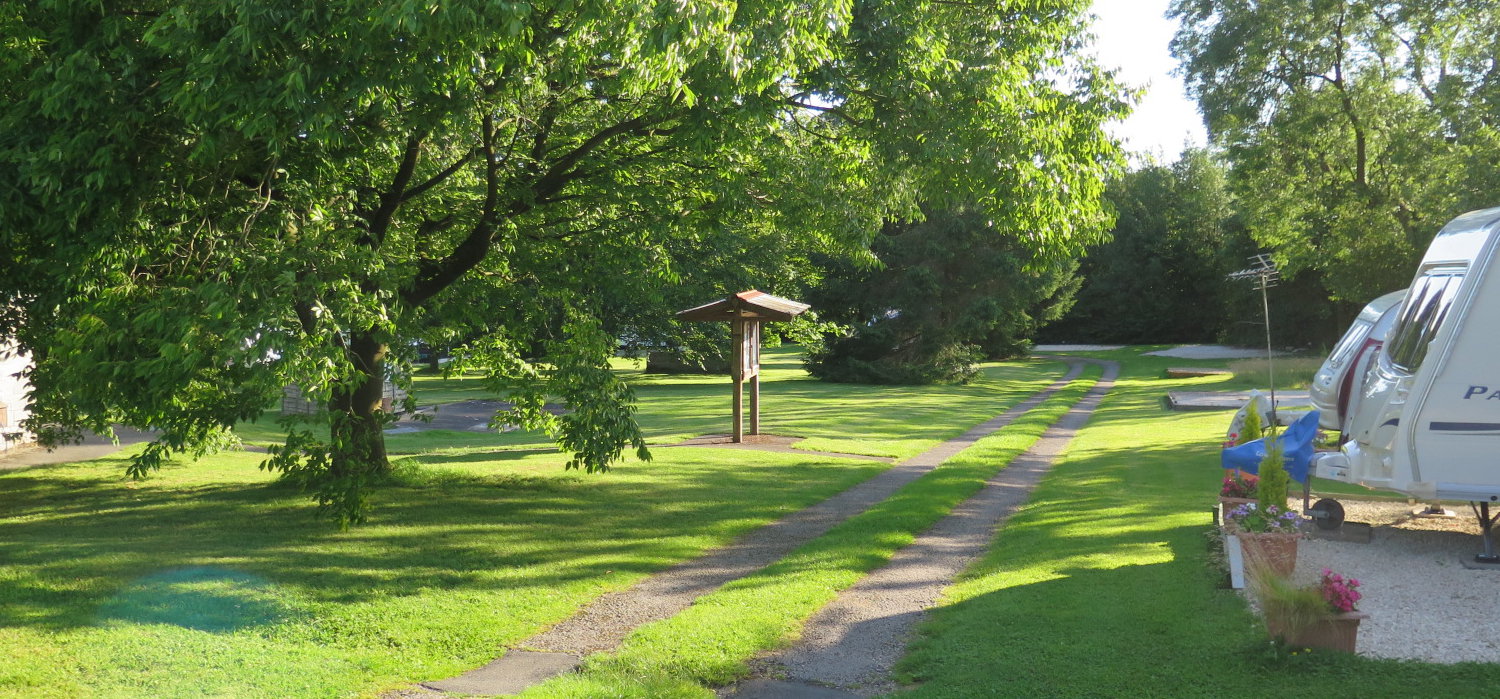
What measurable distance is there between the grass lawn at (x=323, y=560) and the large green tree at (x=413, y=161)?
905mm

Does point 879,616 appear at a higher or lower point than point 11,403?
lower

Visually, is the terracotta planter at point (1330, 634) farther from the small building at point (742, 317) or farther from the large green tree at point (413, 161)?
the small building at point (742, 317)

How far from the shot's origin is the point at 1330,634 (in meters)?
5.78

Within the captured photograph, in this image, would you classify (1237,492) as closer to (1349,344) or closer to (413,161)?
(1349,344)

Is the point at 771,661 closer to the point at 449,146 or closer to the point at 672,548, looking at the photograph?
the point at 672,548

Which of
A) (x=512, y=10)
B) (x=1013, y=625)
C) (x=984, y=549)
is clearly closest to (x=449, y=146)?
(x=512, y=10)

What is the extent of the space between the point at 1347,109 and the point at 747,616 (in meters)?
20.6

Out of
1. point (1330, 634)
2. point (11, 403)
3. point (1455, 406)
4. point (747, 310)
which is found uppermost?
point (747, 310)

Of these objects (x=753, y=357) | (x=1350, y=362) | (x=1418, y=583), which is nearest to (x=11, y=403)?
(x=753, y=357)

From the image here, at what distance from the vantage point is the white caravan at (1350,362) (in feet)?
34.3

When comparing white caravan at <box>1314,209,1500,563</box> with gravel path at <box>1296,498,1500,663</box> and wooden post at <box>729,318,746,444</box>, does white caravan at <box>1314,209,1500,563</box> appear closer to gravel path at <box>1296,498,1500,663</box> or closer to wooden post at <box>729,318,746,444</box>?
gravel path at <box>1296,498,1500,663</box>

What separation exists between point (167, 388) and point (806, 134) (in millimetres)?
7782

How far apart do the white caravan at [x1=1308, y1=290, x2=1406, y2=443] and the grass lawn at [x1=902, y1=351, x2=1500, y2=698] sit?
1589 mm

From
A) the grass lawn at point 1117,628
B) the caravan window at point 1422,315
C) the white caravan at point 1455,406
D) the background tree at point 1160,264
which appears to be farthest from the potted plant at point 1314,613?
the background tree at point 1160,264
